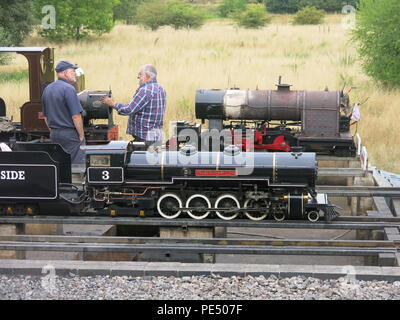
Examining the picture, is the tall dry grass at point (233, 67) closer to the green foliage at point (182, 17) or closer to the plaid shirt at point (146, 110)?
the plaid shirt at point (146, 110)

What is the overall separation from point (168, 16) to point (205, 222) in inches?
1804

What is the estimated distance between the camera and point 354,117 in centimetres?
1371

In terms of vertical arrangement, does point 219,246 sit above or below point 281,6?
below

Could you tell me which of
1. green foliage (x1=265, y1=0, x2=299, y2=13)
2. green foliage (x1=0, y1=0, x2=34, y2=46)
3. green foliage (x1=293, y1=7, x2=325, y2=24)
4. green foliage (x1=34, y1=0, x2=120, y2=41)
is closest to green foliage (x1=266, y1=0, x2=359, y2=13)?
green foliage (x1=265, y1=0, x2=299, y2=13)

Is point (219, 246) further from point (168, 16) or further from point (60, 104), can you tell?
point (168, 16)

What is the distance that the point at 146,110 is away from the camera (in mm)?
10469

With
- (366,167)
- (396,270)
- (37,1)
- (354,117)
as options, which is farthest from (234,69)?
(37,1)

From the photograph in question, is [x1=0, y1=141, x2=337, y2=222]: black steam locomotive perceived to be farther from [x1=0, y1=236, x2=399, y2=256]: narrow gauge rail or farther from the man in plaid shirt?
the man in plaid shirt

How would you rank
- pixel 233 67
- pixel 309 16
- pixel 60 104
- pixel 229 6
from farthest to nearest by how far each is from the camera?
pixel 229 6 < pixel 309 16 < pixel 233 67 < pixel 60 104

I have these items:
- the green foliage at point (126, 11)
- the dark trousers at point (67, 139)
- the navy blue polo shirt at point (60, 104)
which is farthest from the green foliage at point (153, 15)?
the navy blue polo shirt at point (60, 104)

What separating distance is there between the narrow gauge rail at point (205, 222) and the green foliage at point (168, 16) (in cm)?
4189

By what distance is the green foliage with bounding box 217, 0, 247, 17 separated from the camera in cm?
6431

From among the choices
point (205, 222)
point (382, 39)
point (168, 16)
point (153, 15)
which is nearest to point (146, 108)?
point (205, 222)

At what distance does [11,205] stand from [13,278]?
83.4 inches
